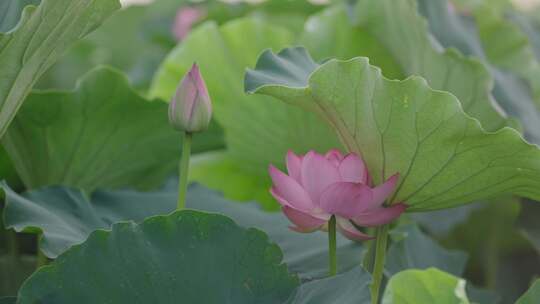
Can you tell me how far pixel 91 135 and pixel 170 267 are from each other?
17.2 inches

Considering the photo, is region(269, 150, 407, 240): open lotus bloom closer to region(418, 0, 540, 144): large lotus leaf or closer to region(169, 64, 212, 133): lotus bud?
region(169, 64, 212, 133): lotus bud

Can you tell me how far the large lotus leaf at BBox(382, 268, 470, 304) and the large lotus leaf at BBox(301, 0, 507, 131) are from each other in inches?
20.2

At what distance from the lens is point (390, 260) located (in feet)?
3.92

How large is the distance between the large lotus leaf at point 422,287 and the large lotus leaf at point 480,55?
68cm

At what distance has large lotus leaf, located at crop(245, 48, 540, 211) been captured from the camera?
3.00 ft

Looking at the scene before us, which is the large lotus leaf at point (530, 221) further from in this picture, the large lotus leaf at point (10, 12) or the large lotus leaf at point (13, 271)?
the large lotus leaf at point (10, 12)

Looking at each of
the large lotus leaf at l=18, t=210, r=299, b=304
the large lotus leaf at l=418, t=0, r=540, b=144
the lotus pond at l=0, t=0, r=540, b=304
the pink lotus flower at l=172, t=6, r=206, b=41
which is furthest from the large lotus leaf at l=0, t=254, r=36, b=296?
the pink lotus flower at l=172, t=6, r=206, b=41

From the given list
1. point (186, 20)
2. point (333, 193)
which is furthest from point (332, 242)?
point (186, 20)

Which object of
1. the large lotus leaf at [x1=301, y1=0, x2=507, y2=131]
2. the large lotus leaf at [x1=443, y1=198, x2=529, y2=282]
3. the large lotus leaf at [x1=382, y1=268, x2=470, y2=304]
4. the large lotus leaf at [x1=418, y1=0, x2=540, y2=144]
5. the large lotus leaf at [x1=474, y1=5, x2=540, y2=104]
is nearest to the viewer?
the large lotus leaf at [x1=382, y1=268, x2=470, y2=304]

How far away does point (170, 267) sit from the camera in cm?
85

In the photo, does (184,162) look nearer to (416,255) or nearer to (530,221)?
(416,255)

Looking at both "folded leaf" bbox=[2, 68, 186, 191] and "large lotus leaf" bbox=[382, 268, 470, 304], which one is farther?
"folded leaf" bbox=[2, 68, 186, 191]

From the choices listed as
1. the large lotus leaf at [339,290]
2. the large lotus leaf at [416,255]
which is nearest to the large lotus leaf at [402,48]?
the large lotus leaf at [416,255]

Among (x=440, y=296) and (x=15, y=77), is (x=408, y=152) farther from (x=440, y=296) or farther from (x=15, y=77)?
(x=15, y=77)
